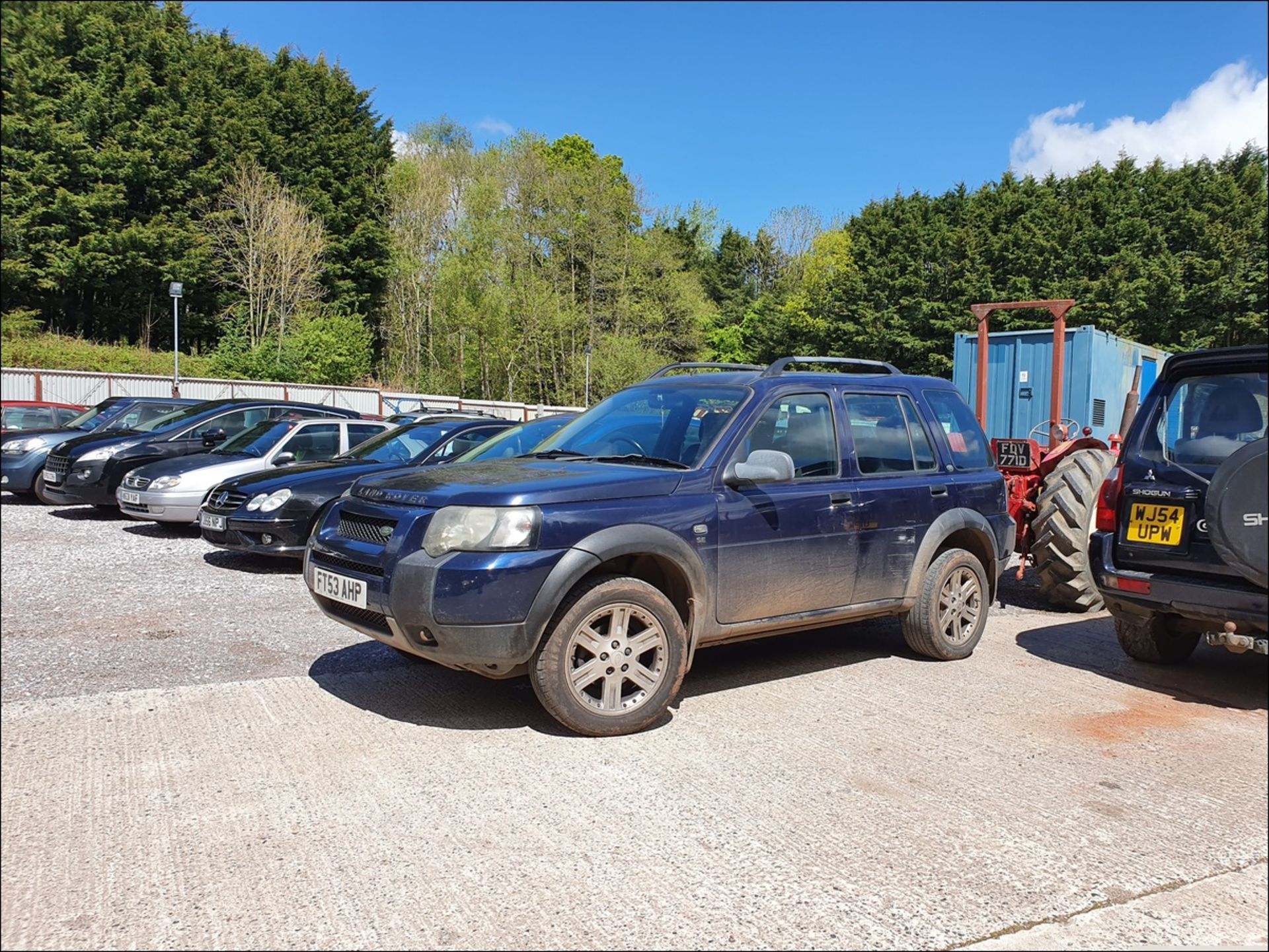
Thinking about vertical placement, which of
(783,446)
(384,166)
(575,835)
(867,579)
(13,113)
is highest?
(384,166)

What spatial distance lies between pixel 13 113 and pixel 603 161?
55482mm

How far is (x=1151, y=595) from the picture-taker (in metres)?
4.89

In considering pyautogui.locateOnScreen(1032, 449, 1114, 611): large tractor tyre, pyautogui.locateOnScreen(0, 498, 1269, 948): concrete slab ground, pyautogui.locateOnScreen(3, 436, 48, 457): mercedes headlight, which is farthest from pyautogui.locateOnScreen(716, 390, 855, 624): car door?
pyautogui.locateOnScreen(3, 436, 48, 457): mercedes headlight

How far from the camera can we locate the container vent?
1079 centimetres

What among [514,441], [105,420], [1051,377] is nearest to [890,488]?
[514,441]

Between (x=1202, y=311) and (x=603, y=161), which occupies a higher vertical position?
(x=603, y=161)

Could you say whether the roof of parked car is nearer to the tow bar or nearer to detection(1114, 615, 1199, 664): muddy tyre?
detection(1114, 615, 1199, 664): muddy tyre

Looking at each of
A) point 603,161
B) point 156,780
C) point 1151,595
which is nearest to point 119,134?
point 156,780

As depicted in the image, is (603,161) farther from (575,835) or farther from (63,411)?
(575,835)

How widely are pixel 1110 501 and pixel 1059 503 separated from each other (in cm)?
191

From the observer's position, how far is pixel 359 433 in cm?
1195

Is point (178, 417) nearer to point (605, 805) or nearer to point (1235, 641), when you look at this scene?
point (605, 805)

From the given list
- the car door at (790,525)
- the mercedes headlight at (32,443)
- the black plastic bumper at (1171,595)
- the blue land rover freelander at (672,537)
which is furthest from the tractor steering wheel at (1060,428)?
the mercedes headlight at (32,443)

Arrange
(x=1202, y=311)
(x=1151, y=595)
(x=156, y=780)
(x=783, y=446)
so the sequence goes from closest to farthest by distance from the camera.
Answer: (x=156, y=780) < (x=1151, y=595) < (x=783, y=446) < (x=1202, y=311)
